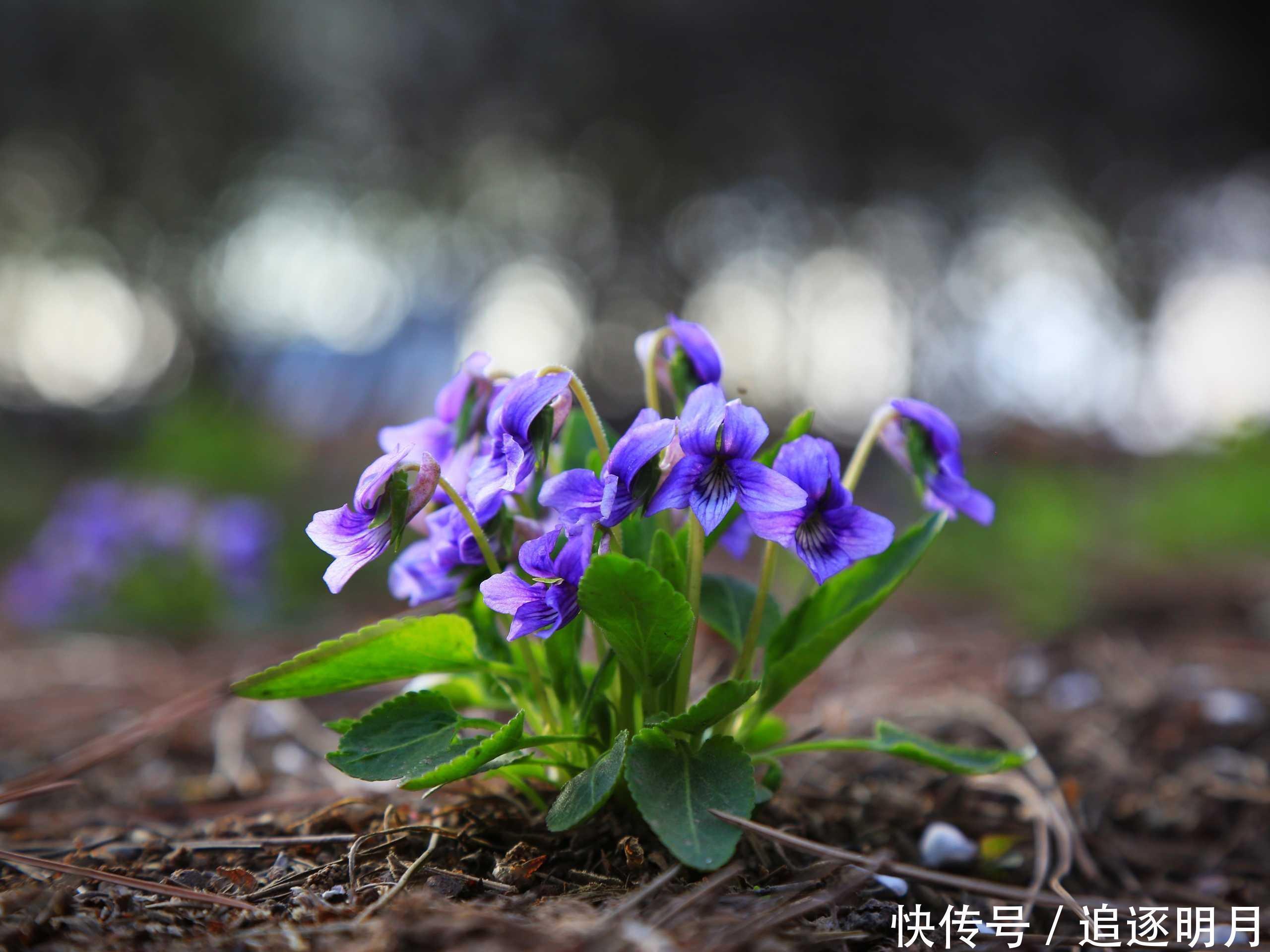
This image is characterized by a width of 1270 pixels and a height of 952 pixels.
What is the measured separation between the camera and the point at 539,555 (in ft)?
4.20

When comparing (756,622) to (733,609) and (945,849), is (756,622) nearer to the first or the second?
(733,609)

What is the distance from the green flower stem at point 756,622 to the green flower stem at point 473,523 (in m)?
0.42

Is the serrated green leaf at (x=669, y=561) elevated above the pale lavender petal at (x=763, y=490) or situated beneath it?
situated beneath

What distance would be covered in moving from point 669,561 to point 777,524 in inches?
9.6

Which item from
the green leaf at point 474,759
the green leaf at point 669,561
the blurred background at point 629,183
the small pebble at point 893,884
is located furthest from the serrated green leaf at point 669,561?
the blurred background at point 629,183

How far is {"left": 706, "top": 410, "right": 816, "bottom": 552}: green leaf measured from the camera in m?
1.42

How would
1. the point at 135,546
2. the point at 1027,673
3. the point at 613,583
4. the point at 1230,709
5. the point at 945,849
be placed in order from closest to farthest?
the point at 613,583 → the point at 945,849 → the point at 1230,709 → the point at 1027,673 → the point at 135,546

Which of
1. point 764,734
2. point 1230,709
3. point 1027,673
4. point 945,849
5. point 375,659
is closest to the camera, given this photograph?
point 375,659

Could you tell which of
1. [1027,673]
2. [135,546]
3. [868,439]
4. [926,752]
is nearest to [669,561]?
[868,439]

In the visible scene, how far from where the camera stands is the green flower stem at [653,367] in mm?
1481

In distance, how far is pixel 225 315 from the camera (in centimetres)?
852

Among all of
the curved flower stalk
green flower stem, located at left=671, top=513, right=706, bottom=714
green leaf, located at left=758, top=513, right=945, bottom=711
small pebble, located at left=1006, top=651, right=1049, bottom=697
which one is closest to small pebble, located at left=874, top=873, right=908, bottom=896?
green leaf, located at left=758, top=513, right=945, bottom=711

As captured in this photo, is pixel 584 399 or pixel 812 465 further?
pixel 584 399

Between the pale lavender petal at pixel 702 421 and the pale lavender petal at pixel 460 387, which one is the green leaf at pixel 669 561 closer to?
the pale lavender petal at pixel 702 421
